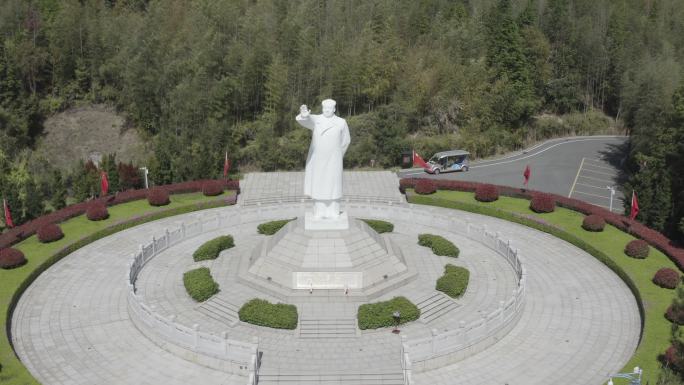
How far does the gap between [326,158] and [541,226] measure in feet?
50.2

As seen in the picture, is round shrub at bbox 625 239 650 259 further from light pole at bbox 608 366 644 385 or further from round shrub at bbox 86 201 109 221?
round shrub at bbox 86 201 109 221

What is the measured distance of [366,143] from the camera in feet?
174

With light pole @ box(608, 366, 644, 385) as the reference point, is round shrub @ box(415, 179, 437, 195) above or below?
above

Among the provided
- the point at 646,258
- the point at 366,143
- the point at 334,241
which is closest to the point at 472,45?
the point at 366,143

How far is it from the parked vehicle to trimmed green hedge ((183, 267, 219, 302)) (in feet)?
79.9

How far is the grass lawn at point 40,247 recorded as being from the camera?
22859 millimetres

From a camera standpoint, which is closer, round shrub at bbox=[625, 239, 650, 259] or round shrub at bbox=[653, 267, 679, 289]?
round shrub at bbox=[653, 267, 679, 289]

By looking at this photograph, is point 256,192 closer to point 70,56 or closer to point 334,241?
point 334,241

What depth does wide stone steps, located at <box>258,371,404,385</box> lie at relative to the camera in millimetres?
23625

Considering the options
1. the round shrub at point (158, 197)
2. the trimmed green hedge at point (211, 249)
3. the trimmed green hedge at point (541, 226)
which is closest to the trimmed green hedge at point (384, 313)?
the trimmed green hedge at point (541, 226)

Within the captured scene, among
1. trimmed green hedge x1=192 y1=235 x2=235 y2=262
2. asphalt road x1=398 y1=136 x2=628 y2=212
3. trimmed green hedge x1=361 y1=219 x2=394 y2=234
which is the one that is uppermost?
asphalt road x1=398 y1=136 x2=628 y2=212

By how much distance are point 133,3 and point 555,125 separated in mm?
44170

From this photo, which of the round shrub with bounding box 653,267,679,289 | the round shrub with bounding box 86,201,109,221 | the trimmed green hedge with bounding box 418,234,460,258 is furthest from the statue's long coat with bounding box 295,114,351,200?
the round shrub with bounding box 653,267,679,289

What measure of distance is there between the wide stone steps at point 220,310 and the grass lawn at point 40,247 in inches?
295
